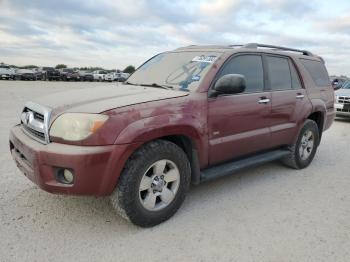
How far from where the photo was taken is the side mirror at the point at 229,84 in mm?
3613

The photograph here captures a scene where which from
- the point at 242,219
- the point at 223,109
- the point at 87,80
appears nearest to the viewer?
the point at 242,219

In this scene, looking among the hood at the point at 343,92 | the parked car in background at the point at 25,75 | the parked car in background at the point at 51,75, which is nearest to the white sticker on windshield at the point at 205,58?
the hood at the point at 343,92

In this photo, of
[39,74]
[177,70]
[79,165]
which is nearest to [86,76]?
[39,74]

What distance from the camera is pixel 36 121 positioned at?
330cm

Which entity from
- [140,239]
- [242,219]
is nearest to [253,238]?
[242,219]

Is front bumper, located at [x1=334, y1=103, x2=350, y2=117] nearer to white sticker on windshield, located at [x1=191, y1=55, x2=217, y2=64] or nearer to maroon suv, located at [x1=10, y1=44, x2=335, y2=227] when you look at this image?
maroon suv, located at [x1=10, y1=44, x2=335, y2=227]

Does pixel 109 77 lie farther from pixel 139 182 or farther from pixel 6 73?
pixel 139 182

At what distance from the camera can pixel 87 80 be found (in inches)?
1861

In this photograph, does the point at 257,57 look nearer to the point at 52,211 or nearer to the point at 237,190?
the point at 237,190

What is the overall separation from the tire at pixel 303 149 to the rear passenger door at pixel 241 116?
0.86 metres

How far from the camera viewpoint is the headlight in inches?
114

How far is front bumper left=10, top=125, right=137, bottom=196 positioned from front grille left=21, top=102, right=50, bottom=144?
0.11 meters

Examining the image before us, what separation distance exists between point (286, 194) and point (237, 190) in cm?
60

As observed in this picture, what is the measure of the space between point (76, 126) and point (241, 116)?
76.1 inches
